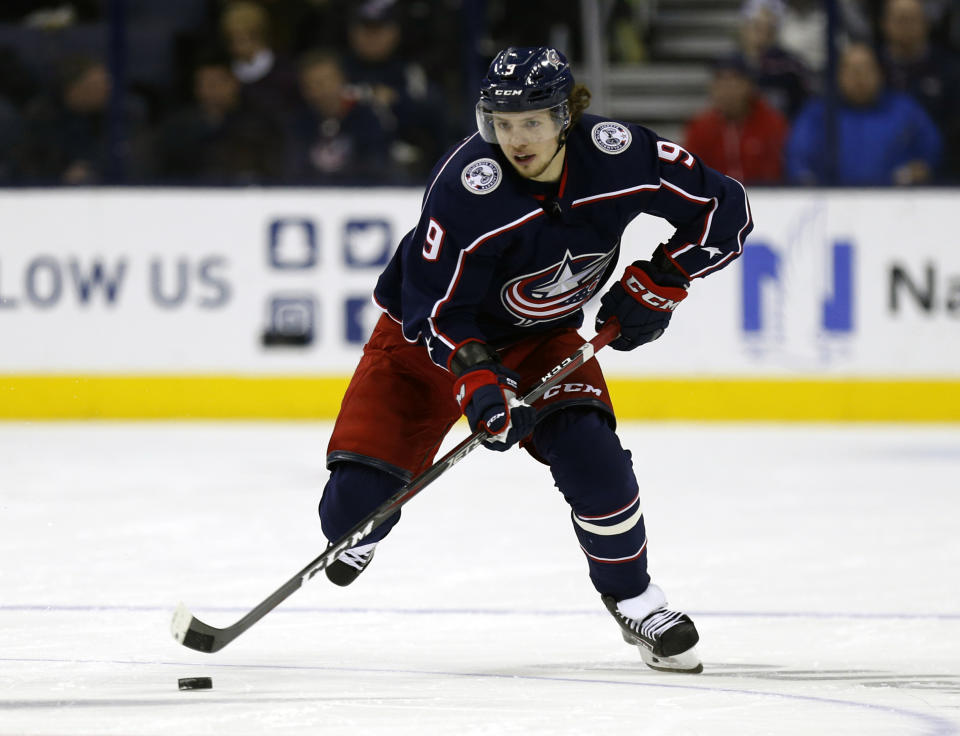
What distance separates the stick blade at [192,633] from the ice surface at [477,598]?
7 cm

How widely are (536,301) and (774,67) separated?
3.93 meters

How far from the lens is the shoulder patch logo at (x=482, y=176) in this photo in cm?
273

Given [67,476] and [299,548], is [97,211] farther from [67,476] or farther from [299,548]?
[299,548]

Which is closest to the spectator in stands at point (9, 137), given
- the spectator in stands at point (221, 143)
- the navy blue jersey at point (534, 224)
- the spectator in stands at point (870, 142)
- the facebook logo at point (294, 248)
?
the spectator in stands at point (221, 143)

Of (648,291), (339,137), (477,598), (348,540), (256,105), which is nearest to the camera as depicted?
(348,540)

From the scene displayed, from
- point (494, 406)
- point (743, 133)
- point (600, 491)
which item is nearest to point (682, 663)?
point (600, 491)

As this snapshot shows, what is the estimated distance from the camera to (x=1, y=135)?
21.5 feet

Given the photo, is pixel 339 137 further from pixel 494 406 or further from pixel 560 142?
pixel 494 406

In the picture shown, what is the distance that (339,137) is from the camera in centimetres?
648

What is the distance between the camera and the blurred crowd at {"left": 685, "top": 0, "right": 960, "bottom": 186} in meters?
6.37

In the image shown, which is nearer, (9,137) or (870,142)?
(870,142)

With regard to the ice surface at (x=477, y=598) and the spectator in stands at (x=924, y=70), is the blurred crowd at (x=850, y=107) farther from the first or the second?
the ice surface at (x=477, y=598)

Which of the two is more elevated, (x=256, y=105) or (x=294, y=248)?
(x=256, y=105)

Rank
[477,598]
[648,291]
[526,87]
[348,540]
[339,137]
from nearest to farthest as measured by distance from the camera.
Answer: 1. [526,87]
2. [348,540]
3. [648,291]
4. [477,598]
5. [339,137]
